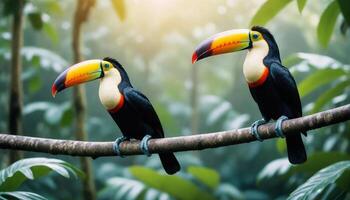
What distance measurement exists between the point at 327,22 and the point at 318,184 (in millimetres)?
743

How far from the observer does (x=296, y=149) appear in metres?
2.01

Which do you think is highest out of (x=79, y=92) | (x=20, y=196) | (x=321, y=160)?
(x=79, y=92)

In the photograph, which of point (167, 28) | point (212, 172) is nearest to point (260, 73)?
point (212, 172)

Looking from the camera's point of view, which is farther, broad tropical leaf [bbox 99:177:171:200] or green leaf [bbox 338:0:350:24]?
broad tropical leaf [bbox 99:177:171:200]

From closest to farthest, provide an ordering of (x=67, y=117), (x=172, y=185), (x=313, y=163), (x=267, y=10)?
(x=267, y=10) → (x=313, y=163) → (x=67, y=117) → (x=172, y=185)

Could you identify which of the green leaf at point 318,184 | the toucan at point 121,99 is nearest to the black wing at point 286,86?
the green leaf at point 318,184

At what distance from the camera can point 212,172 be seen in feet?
16.2

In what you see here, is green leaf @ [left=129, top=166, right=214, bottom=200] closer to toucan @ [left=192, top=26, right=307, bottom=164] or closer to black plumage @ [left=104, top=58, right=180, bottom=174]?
black plumage @ [left=104, top=58, right=180, bottom=174]

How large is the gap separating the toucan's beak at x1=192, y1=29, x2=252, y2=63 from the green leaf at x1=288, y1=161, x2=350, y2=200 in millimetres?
661

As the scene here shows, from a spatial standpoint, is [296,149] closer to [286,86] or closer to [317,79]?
[286,86]

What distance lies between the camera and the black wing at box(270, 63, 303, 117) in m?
2.01

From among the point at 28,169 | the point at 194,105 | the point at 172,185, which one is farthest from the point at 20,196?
the point at 194,105

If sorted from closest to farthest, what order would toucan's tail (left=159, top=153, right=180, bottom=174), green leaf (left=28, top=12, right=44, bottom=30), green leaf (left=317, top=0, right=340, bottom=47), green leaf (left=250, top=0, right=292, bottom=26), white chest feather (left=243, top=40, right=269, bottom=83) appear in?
1. white chest feather (left=243, top=40, right=269, bottom=83)
2. toucan's tail (left=159, top=153, right=180, bottom=174)
3. green leaf (left=250, top=0, right=292, bottom=26)
4. green leaf (left=317, top=0, right=340, bottom=47)
5. green leaf (left=28, top=12, right=44, bottom=30)

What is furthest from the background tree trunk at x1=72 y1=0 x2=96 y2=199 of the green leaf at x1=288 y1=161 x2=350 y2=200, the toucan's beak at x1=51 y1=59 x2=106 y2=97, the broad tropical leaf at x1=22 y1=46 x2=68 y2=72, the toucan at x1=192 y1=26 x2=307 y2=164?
the toucan at x1=192 y1=26 x2=307 y2=164
